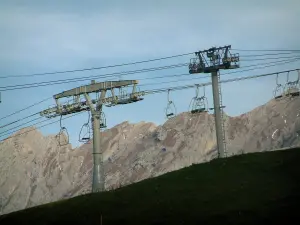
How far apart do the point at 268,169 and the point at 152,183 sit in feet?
25.7

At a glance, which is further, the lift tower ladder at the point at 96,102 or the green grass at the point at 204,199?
the lift tower ladder at the point at 96,102

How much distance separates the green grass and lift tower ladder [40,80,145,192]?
3032 centimetres

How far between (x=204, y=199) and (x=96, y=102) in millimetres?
42983

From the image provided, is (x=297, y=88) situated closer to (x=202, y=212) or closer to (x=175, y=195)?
(x=175, y=195)

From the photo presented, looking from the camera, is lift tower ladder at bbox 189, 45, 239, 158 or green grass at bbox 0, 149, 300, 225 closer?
green grass at bbox 0, 149, 300, 225

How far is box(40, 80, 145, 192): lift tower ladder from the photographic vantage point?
222ft

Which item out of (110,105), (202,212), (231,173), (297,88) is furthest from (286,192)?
(110,105)

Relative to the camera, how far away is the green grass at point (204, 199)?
25.6m

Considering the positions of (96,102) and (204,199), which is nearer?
(204,199)

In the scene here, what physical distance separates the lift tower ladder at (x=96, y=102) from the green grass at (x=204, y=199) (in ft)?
99.5

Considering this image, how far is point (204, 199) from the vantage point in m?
28.9

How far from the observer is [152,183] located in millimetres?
35875

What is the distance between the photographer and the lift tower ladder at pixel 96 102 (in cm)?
6769

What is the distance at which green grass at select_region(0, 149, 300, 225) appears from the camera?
2558 centimetres
